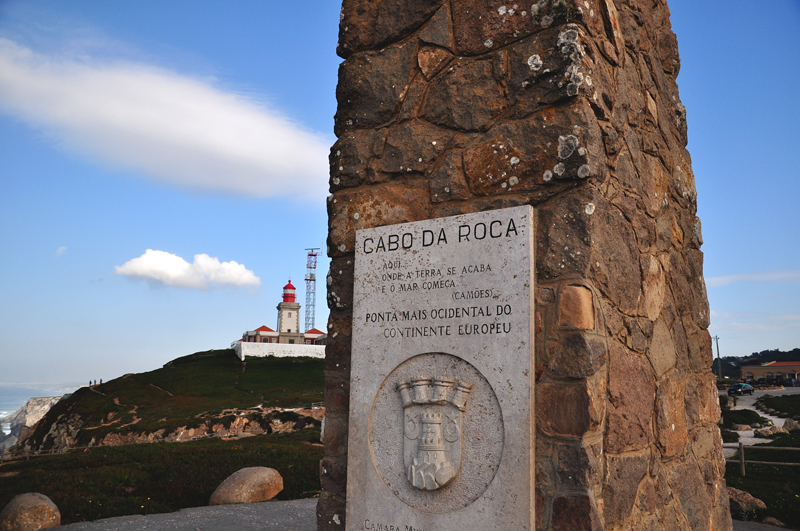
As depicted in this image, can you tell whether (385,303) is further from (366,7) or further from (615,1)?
(615,1)

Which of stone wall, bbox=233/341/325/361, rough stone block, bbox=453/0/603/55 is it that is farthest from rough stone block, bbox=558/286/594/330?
stone wall, bbox=233/341/325/361

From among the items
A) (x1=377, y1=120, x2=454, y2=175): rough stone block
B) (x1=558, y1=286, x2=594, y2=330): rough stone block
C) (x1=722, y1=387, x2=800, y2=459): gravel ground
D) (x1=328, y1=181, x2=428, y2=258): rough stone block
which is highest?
(x1=377, y1=120, x2=454, y2=175): rough stone block

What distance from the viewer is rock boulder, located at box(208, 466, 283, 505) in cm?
774

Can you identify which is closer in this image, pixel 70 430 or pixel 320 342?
pixel 70 430

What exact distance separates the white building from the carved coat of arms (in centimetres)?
4775

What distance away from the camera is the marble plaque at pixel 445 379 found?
2162 mm

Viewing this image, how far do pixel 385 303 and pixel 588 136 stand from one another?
1130 millimetres

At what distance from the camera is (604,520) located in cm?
211

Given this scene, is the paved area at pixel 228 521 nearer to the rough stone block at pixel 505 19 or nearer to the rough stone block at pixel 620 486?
the rough stone block at pixel 620 486

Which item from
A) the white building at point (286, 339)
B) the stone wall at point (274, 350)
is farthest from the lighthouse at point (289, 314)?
the stone wall at point (274, 350)

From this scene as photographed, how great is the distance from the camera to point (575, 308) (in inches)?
85.4

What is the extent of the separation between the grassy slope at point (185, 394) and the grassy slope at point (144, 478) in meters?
11.8

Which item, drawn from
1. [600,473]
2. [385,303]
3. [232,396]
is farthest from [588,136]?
[232,396]

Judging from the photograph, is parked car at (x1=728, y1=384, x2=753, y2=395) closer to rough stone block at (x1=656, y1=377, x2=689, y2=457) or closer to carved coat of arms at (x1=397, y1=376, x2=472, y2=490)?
rough stone block at (x1=656, y1=377, x2=689, y2=457)
